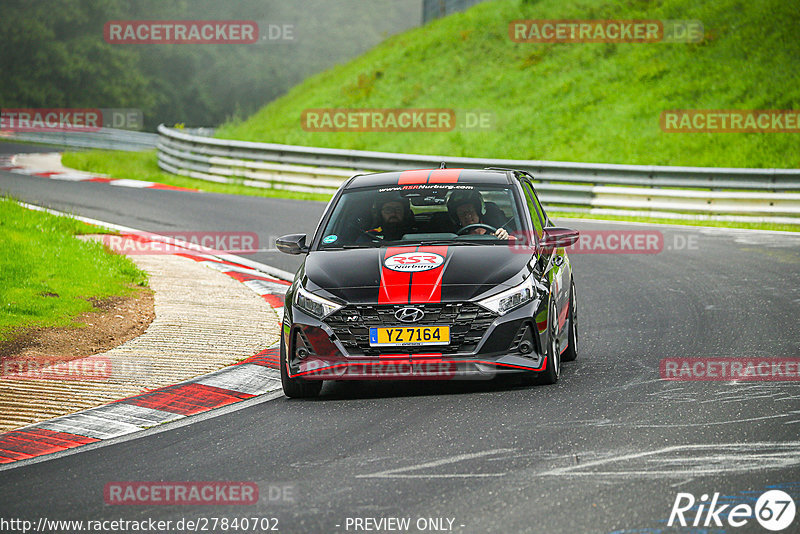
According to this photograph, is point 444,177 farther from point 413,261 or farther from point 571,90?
point 571,90

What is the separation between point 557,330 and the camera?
8.27 m

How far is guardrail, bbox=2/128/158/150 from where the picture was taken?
41.7 meters

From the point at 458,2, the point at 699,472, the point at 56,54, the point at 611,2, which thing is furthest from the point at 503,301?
the point at 56,54

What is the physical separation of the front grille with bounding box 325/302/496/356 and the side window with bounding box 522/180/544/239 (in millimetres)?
1395

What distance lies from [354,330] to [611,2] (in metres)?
29.7

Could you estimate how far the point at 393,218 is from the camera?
29.3 feet

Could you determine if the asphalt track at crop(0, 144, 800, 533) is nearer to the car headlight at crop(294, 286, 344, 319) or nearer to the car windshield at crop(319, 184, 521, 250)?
the car headlight at crop(294, 286, 344, 319)

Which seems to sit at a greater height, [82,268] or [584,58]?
[584,58]

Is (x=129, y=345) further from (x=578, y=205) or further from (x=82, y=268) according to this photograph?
(x=578, y=205)

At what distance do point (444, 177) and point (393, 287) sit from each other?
192 cm

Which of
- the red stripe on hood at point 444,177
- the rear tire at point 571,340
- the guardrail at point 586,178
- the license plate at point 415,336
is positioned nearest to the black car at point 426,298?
Result: the license plate at point 415,336

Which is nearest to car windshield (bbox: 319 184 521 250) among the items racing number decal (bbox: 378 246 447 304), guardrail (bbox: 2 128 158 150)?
racing number decal (bbox: 378 246 447 304)

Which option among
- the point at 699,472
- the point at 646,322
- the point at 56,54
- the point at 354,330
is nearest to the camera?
the point at 699,472

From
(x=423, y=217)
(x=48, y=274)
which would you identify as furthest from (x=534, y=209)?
(x=48, y=274)
